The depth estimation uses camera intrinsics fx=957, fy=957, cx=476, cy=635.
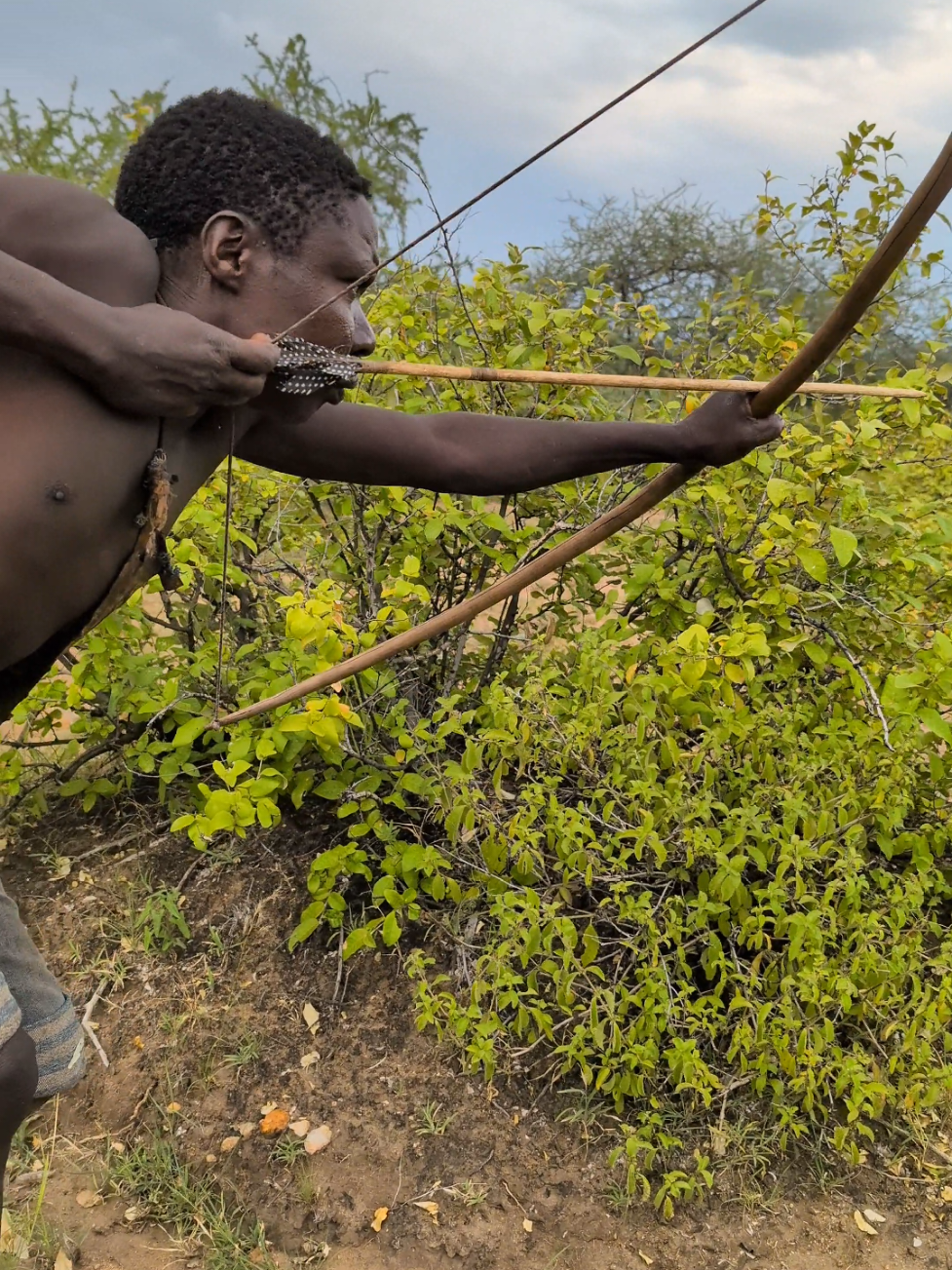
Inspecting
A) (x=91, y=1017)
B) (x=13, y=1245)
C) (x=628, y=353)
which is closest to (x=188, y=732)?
(x=91, y=1017)

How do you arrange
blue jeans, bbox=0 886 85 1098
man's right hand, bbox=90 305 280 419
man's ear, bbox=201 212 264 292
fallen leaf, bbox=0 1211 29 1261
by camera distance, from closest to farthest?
man's right hand, bbox=90 305 280 419, man's ear, bbox=201 212 264 292, blue jeans, bbox=0 886 85 1098, fallen leaf, bbox=0 1211 29 1261

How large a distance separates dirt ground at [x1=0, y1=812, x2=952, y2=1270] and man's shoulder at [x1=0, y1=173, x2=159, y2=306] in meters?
1.94

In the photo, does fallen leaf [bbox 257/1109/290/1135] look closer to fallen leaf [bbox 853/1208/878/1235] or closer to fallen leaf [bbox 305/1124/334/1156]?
fallen leaf [bbox 305/1124/334/1156]

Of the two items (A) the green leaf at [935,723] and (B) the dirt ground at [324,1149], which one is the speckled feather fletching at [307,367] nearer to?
(A) the green leaf at [935,723]

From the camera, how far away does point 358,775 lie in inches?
108

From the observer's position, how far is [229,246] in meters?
1.33

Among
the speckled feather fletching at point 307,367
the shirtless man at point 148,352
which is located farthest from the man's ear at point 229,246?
the speckled feather fletching at point 307,367

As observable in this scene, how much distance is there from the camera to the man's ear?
4.34ft

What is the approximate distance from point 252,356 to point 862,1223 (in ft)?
7.27

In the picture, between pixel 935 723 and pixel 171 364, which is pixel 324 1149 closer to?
pixel 935 723

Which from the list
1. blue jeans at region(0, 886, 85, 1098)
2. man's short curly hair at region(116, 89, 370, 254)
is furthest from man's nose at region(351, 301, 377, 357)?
blue jeans at region(0, 886, 85, 1098)

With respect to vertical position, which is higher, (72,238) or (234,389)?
(72,238)

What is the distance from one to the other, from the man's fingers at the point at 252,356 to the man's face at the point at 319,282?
0.40 ft

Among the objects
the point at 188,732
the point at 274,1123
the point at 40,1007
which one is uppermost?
the point at 188,732
